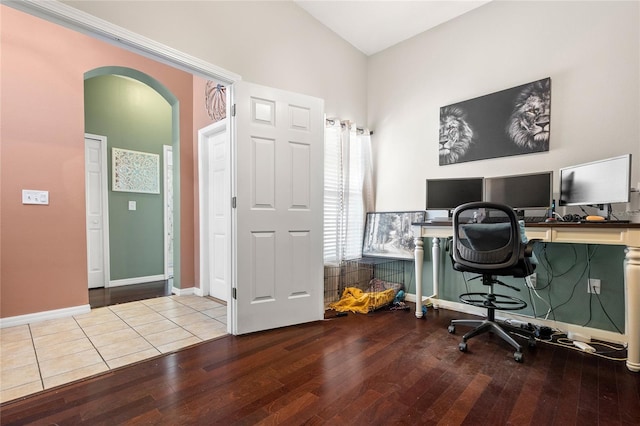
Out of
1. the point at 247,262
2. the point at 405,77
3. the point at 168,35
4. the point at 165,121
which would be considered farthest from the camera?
the point at 165,121

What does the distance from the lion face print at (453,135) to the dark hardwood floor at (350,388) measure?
1779mm

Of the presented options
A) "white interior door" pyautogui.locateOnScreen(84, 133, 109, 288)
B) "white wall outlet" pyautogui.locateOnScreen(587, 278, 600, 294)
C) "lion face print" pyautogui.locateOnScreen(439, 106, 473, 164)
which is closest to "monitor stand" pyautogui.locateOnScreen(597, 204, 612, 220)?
"white wall outlet" pyautogui.locateOnScreen(587, 278, 600, 294)

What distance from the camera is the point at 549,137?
8.16ft

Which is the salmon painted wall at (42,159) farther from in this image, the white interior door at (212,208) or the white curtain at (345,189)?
the white curtain at (345,189)

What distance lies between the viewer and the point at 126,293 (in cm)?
363

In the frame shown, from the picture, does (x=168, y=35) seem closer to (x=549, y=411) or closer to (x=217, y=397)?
(x=217, y=397)

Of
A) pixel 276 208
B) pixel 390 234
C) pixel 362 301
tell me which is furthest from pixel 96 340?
pixel 390 234

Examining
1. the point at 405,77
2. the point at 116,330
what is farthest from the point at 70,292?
the point at 405,77

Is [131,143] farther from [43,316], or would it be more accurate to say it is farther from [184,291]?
[43,316]

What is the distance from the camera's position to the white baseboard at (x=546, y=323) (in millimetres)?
2186

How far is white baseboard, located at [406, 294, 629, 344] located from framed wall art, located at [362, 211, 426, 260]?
1.93 feet

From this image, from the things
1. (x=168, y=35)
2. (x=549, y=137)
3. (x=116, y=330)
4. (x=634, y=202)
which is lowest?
(x=116, y=330)

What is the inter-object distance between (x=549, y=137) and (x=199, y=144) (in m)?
3.63

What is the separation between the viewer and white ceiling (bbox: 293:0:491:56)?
2.85 m
